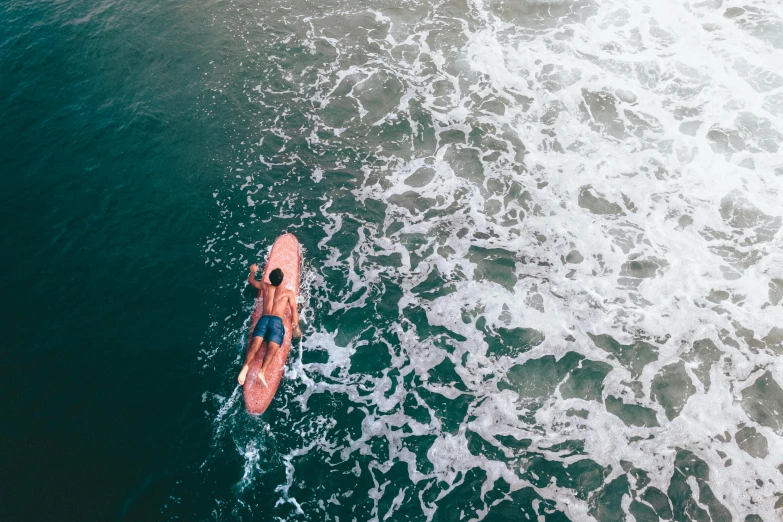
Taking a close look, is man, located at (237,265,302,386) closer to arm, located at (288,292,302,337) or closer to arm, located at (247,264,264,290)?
arm, located at (288,292,302,337)

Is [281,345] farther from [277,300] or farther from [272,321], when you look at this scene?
[277,300]

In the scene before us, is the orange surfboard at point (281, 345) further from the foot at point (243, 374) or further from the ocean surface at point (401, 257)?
the foot at point (243, 374)

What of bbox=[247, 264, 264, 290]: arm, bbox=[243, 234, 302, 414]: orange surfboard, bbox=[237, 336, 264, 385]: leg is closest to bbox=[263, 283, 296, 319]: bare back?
bbox=[243, 234, 302, 414]: orange surfboard

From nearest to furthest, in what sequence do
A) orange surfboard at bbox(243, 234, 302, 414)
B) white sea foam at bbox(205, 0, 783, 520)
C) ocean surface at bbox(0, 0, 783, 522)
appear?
1. ocean surface at bbox(0, 0, 783, 522)
2. white sea foam at bbox(205, 0, 783, 520)
3. orange surfboard at bbox(243, 234, 302, 414)

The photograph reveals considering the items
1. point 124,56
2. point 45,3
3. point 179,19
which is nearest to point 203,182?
point 124,56

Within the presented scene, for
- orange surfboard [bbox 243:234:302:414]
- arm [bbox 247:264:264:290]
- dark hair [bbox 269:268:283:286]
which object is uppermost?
dark hair [bbox 269:268:283:286]

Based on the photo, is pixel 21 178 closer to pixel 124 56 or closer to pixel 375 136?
pixel 124 56
